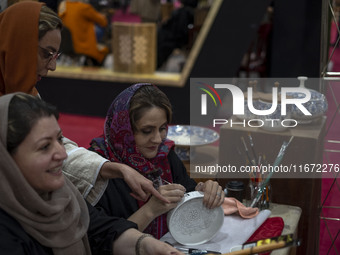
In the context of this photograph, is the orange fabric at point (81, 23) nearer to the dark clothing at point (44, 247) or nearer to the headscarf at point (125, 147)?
the headscarf at point (125, 147)

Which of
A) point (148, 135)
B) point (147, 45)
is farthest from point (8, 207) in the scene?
point (147, 45)

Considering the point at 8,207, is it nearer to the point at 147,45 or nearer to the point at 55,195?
the point at 55,195

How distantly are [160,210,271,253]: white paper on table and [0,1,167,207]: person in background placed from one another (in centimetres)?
31

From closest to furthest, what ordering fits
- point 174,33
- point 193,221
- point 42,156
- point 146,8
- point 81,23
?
point 42,156 → point 193,221 → point 81,23 → point 146,8 → point 174,33

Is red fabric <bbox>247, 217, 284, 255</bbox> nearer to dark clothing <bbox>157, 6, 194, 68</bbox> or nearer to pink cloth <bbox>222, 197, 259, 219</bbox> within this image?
pink cloth <bbox>222, 197, 259, 219</bbox>

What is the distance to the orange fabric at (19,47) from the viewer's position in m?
1.69

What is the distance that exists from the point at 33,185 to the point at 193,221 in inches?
23.3

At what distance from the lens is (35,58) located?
5.64ft

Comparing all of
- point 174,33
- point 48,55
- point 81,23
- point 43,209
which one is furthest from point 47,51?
point 174,33

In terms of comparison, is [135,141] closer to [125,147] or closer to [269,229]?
[125,147]

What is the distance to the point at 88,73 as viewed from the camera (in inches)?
209

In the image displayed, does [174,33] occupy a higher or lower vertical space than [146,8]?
lower

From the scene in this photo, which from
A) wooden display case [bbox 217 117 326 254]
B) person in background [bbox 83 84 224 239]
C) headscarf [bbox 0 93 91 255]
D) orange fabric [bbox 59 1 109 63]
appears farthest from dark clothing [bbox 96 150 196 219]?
orange fabric [bbox 59 1 109 63]

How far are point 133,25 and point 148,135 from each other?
348 centimetres
